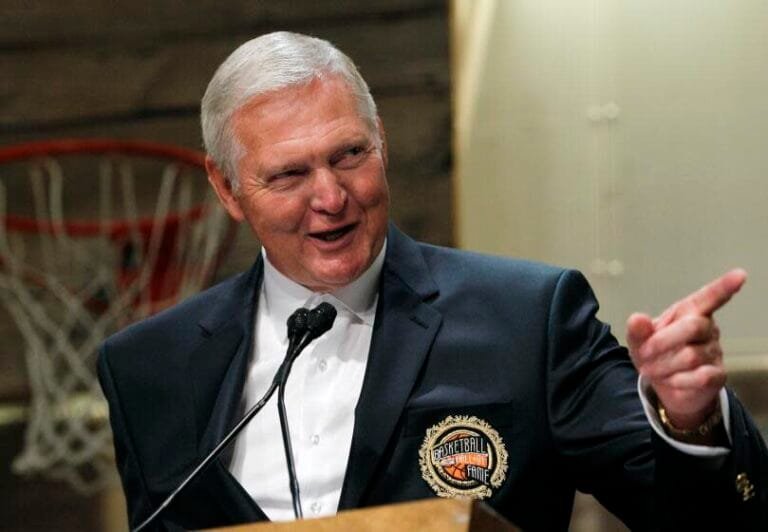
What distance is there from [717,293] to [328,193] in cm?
71

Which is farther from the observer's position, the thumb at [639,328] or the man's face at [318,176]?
the man's face at [318,176]

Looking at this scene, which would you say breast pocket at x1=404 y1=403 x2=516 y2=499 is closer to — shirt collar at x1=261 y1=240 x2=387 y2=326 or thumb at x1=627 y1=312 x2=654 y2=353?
shirt collar at x1=261 y1=240 x2=387 y2=326

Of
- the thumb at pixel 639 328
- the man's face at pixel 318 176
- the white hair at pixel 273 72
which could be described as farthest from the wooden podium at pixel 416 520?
the white hair at pixel 273 72

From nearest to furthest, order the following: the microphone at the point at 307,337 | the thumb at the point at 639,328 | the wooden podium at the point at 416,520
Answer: the wooden podium at the point at 416,520
the thumb at the point at 639,328
the microphone at the point at 307,337

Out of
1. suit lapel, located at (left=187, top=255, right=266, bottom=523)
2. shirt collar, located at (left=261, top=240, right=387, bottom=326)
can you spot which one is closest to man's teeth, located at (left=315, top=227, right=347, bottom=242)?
shirt collar, located at (left=261, top=240, right=387, bottom=326)

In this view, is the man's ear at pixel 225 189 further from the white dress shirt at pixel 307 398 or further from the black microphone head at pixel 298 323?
the black microphone head at pixel 298 323

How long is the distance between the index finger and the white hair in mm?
724

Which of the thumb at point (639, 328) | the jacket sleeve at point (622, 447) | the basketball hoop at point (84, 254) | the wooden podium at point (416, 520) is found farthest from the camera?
the basketball hoop at point (84, 254)

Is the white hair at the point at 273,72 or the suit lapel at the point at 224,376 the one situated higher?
the white hair at the point at 273,72

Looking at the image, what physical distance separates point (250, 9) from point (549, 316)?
2.52m

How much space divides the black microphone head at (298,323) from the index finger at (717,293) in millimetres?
528

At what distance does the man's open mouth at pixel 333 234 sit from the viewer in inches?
80.8

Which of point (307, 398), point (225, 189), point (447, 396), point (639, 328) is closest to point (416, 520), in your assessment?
point (639, 328)

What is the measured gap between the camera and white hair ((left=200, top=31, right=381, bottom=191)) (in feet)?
6.63
